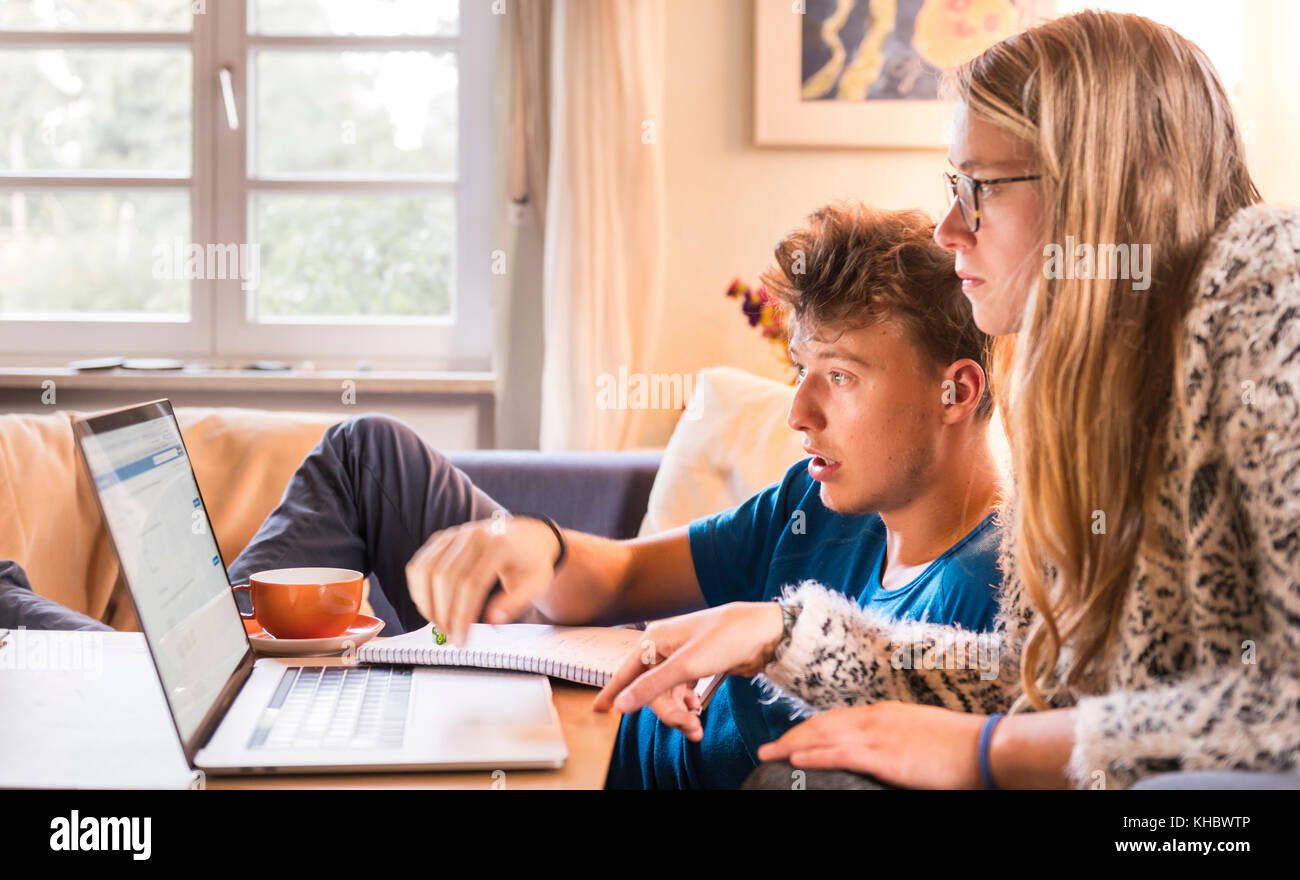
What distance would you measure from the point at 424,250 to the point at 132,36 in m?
0.88

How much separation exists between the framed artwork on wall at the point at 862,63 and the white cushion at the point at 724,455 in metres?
0.80

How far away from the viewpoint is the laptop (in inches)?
25.9

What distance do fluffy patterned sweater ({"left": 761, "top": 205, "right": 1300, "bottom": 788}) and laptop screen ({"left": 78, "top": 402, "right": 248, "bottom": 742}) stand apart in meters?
0.57

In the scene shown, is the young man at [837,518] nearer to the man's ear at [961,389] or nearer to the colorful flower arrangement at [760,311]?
the man's ear at [961,389]

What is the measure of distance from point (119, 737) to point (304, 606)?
0.82 ft

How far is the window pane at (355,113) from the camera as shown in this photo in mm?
2666

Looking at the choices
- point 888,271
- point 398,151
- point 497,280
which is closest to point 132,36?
point 398,151

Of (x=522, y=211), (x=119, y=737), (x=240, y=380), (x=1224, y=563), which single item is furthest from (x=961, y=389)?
(x=240, y=380)

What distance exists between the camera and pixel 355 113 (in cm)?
269

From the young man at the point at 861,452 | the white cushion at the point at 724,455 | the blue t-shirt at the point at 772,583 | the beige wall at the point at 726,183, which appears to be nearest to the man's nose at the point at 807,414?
the young man at the point at 861,452

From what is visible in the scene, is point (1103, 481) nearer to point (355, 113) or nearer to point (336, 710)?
point (336, 710)

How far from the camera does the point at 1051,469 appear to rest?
2.49 ft
